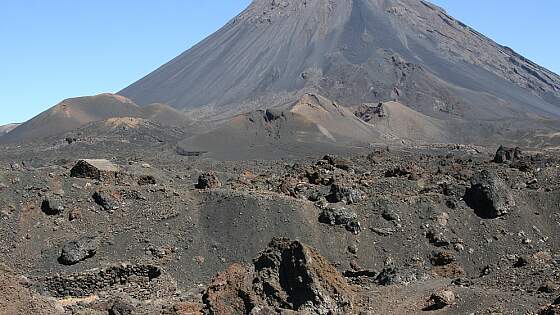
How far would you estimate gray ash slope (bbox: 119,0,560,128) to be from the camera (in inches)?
4358

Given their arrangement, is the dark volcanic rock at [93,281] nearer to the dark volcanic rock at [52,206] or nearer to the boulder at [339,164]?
the dark volcanic rock at [52,206]

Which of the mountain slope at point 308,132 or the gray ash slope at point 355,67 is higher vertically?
the gray ash slope at point 355,67

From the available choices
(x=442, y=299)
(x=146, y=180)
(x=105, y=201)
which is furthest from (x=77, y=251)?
(x=442, y=299)

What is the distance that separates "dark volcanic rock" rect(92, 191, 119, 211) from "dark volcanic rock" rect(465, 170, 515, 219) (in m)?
12.5

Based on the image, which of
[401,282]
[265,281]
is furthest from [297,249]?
[401,282]

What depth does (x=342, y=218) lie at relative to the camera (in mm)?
25859

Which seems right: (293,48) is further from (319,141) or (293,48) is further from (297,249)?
(297,249)

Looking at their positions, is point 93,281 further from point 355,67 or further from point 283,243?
point 355,67

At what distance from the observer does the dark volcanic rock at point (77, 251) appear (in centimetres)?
2245

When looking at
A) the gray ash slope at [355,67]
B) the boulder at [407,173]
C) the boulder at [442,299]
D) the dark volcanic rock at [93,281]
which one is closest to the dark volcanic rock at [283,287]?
the boulder at [442,299]

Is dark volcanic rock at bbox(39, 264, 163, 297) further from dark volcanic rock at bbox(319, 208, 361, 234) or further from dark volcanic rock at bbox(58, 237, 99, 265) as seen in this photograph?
dark volcanic rock at bbox(319, 208, 361, 234)

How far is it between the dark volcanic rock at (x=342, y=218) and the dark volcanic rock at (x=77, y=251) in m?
7.64

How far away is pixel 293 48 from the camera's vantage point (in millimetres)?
127812

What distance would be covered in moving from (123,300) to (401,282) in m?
6.86
